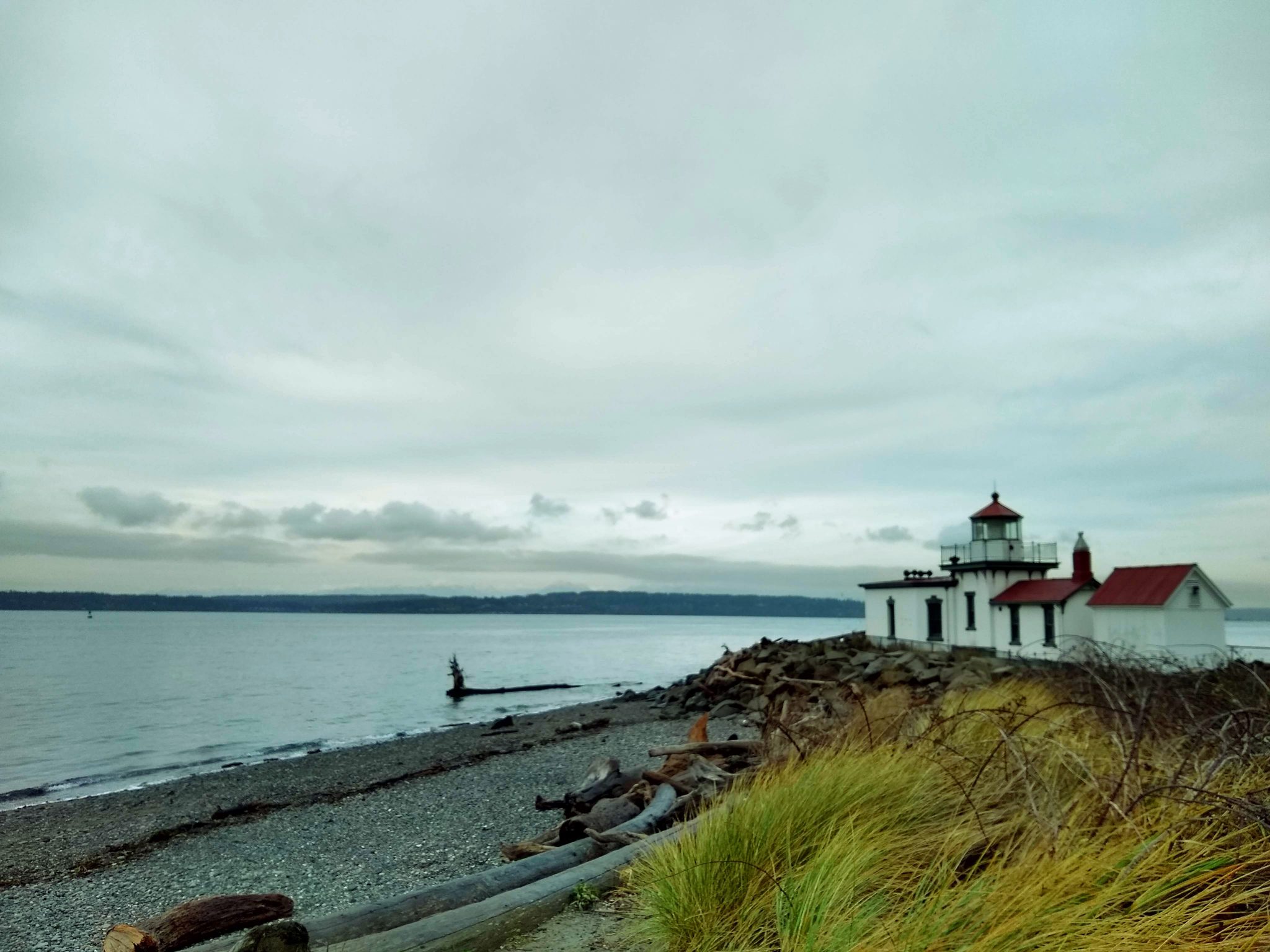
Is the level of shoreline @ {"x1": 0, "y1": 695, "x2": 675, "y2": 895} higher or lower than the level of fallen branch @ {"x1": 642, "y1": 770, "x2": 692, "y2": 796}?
lower

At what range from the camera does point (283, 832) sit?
41.7 ft

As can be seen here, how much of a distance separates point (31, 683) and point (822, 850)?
56569 millimetres

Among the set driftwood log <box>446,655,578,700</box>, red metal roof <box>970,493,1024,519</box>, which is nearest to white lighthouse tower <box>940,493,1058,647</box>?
red metal roof <box>970,493,1024,519</box>

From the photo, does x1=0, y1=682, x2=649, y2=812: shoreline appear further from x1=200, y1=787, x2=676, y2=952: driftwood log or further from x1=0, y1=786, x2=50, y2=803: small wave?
x1=200, y1=787, x2=676, y2=952: driftwood log

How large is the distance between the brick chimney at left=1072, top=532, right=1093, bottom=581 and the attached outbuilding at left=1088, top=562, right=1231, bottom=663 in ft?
7.19

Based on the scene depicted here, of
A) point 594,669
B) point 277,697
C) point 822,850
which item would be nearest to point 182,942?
point 822,850

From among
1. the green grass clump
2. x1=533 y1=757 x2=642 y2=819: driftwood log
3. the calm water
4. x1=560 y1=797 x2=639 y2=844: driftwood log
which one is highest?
the green grass clump

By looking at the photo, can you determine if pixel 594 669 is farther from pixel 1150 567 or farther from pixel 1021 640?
pixel 1150 567

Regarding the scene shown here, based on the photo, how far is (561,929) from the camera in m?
5.11

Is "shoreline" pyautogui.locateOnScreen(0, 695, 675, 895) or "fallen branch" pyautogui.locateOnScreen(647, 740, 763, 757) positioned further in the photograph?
"shoreline" pyautogui.locateOnScreen(0, 695, 675, 895)

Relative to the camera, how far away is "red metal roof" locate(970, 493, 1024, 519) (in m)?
35.0

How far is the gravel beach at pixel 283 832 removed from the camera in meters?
9.27

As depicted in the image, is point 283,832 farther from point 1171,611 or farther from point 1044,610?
point 1044,610

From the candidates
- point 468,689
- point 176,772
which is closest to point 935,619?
point 468,689
